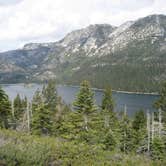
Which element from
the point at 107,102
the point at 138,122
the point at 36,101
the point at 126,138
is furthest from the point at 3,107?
the point at 36,101

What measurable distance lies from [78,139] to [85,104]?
429cm

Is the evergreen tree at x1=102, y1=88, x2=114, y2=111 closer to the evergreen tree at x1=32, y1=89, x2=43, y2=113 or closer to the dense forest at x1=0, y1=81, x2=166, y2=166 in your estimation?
the dense forest at x1=0, y1=81, x2=166, y2=166

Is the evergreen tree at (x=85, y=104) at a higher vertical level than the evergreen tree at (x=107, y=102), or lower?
higher

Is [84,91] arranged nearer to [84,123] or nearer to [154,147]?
[84,123]

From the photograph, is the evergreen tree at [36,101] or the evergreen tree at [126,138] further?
the evergreen tree at [36,101]

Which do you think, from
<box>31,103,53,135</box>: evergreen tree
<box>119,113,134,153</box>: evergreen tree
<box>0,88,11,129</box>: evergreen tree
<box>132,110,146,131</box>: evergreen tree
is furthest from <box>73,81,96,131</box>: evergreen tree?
<box>132,110,146,131</box>: evergreen tree

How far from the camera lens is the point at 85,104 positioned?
103 ft

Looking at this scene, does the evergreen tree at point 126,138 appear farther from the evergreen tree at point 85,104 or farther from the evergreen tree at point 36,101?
the evergreen tree at point 36,101

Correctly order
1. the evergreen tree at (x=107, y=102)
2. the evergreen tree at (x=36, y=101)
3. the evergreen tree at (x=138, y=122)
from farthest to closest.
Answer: the evergreen tree at (x=107, y=102) < the evergreen tree at (x=36, y=101) < the evergreen tree at (x=138, y=122)

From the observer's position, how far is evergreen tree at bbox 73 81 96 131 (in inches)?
1209

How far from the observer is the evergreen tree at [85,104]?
101 ft

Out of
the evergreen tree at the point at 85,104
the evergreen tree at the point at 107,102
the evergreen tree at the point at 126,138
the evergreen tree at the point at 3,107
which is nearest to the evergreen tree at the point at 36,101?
the evergreen tree at the point at 107,102

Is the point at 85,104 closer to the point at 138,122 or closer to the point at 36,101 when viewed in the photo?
the point at 138,122

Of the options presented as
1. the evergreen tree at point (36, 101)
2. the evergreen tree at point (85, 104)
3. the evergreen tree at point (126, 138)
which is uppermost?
the evergreen tree at point (85, 104)
